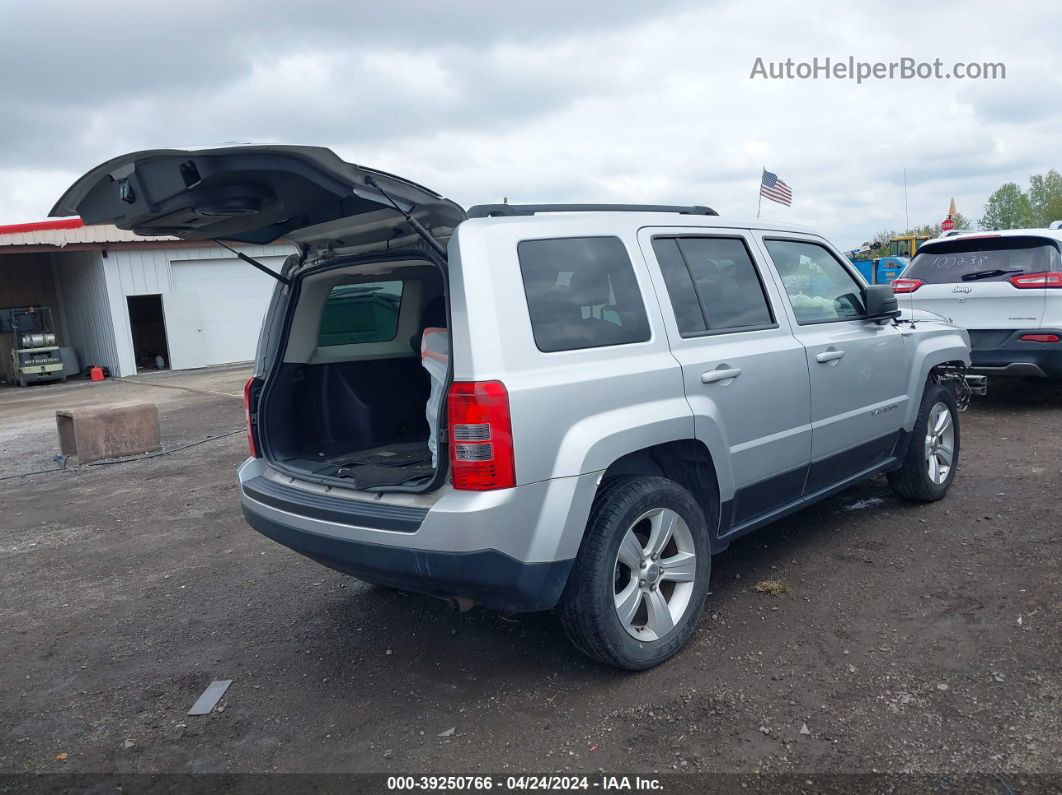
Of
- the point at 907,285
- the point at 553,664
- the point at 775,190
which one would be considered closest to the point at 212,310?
the point at 775,190

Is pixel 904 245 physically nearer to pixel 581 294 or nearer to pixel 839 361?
pixel 839 361

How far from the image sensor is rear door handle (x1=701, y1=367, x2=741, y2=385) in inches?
145

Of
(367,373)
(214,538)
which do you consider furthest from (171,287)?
(367,373)

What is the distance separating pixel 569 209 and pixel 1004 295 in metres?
6.10

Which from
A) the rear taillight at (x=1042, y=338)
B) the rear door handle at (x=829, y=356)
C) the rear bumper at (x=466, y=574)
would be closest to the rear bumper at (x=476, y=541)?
the rear bumper at (x=466, y=574)

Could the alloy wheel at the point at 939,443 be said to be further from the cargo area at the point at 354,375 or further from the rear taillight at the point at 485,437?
the rear taillight at the point at 485,437

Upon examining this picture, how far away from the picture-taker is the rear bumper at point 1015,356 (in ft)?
25.2

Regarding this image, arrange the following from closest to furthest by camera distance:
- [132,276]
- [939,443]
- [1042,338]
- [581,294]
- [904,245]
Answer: [581,294], [939,443], [1042,338], [132,276], [904,245]

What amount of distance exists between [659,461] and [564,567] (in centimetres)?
87

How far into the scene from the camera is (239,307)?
22969mm

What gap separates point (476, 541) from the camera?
9.63ft

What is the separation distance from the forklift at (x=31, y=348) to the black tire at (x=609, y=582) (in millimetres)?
22179

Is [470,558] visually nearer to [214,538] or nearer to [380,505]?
[380,505]

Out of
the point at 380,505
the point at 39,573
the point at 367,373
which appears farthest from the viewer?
the point at 39,573
